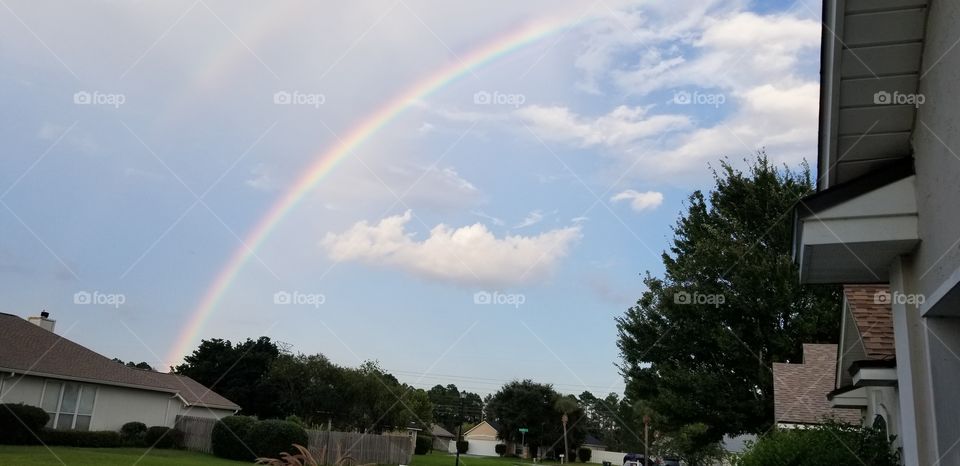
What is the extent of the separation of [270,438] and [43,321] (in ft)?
45.6

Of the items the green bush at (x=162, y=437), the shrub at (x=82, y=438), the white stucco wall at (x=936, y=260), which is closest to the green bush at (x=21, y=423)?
the shrub at (x=82, y=438)

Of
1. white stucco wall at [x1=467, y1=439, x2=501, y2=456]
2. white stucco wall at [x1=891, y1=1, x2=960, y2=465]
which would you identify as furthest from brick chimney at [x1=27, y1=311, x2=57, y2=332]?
white stucco wall at [x1=467, y1=439, x2=501, y2=456]

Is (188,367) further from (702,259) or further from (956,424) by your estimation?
(956,424)

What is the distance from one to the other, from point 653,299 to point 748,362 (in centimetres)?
450

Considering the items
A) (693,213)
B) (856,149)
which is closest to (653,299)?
(693,213)

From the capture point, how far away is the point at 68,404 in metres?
27.0

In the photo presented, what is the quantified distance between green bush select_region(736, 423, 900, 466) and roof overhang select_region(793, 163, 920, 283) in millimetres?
3799

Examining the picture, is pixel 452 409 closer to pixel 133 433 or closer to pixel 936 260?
pixel 133 433

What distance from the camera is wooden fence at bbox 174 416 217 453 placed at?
31.0m

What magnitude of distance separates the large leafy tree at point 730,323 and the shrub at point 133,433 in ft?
72.4

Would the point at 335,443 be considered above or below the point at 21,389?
below

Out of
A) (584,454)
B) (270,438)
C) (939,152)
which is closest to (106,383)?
(270,438)

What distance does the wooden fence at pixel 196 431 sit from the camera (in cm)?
3102

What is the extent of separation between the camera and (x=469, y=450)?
89750 mm
